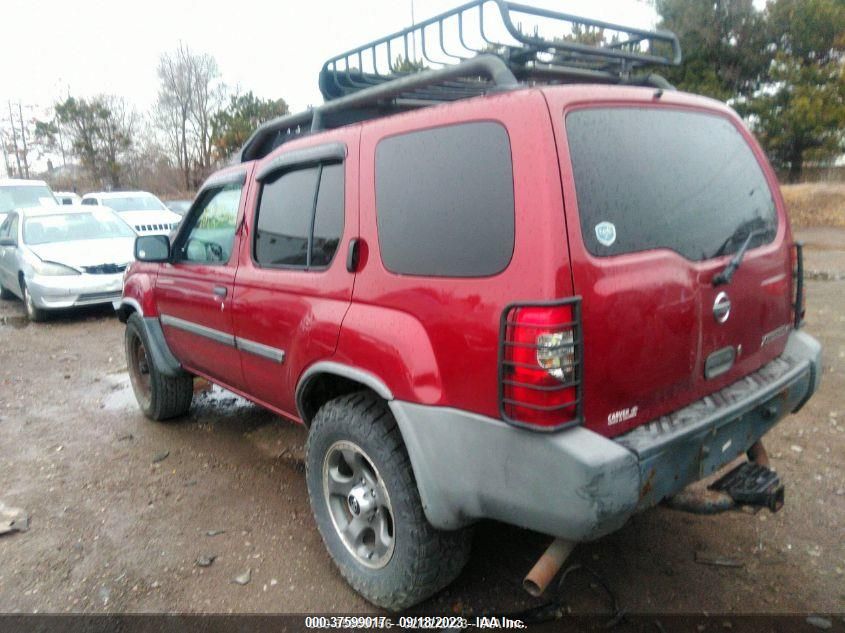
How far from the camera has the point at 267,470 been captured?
162 inches

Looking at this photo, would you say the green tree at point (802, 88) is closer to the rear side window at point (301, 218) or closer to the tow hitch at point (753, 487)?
the tow hitch at point (753, 487)

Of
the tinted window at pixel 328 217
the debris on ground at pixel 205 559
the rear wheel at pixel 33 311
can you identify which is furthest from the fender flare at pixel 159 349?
the rear wheel at pixel 33 311

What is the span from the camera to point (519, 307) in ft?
6.57

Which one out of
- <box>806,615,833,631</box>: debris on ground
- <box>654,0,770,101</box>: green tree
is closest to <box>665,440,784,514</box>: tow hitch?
<box>806,615,833,631</box>: debris on ground

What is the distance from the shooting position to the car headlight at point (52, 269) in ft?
28.9

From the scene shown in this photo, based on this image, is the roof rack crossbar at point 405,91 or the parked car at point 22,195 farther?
Answer: the parked car at point 22,195

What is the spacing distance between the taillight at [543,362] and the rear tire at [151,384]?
329cm

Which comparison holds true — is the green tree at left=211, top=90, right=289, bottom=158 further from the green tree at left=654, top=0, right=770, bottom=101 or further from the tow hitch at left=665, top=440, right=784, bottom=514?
the tow hitch at left=665, top=440, right=784, bottom=514

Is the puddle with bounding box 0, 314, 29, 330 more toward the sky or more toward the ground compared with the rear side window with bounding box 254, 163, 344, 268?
more toward the ground

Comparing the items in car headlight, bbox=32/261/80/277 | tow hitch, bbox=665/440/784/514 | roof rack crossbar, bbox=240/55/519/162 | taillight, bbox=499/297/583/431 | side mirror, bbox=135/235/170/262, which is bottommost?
tow hitch, bbox=665/440/784/514

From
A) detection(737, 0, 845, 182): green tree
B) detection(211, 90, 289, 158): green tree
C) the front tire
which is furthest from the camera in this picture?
detection(211, 90, 289, 158): green tree

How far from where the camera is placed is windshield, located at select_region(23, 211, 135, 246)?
955cm

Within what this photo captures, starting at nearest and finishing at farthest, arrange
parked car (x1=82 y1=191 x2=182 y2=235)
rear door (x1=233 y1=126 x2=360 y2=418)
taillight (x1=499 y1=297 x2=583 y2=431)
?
taillight (x1=499 y1=297 x2=583 y2=431)
rear door (x1=233 y1=126 x2=360 y2=418)
parked car (x1=82 y1=191 x2=182 y2=235)

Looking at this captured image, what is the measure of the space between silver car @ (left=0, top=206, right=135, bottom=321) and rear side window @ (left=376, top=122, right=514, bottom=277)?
7566mm
